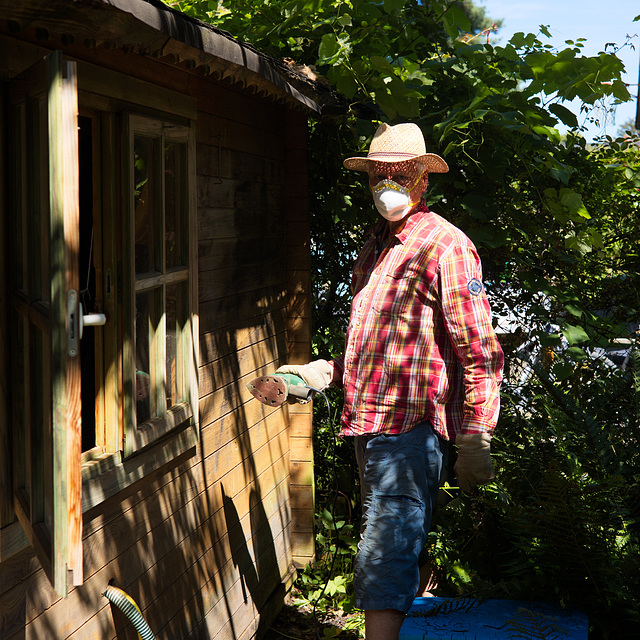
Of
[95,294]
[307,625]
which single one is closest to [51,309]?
[95,294]

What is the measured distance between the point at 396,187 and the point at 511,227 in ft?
4.99

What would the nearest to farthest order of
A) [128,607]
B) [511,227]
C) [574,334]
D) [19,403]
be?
[19,403], [128,607], [574,334], [511,227]

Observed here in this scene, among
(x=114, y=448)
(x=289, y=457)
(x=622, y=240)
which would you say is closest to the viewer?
(x=114, y=448)

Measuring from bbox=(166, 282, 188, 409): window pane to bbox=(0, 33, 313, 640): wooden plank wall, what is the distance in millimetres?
161

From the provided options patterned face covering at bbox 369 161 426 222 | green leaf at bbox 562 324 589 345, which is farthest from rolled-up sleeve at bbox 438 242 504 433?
green leaf at bbox 562 324 589 345

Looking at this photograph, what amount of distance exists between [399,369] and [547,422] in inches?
81.8

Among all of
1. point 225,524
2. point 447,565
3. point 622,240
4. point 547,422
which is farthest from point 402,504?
point 622,240

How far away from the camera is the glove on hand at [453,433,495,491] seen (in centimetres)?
292

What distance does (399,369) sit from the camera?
305 centimetres

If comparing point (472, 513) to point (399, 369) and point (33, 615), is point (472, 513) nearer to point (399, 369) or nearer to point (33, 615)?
point (399, 369)

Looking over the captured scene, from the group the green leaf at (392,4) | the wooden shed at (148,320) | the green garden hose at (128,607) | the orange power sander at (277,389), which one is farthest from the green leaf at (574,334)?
the green garden hose at (128,607)

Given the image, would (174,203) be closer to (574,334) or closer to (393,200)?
(393,200)

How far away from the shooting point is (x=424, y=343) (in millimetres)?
3033

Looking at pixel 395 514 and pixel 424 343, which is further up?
pixel 424 343
